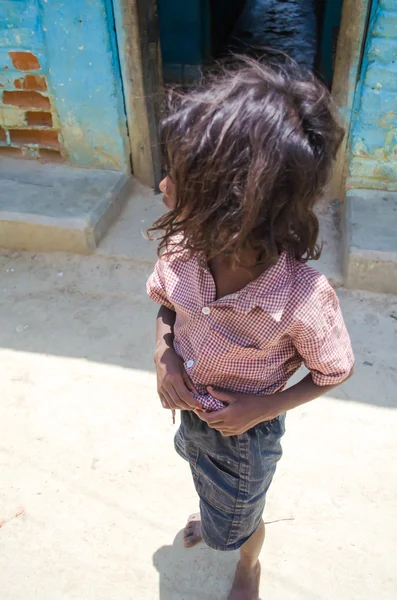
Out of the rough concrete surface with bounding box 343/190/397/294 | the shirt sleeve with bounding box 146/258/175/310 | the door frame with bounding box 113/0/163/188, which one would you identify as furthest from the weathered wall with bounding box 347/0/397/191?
the shirt sleeve with bounding box 146/258/175/310

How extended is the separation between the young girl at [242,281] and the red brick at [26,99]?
7.88ft

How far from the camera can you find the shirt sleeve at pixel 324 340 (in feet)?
3.54

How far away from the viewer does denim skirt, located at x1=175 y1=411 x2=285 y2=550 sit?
4.17ft

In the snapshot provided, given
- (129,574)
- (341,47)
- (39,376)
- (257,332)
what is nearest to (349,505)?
(129,574)

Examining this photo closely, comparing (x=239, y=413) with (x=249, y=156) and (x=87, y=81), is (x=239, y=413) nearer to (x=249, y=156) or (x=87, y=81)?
(x=249, y=156)

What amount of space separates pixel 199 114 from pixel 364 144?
2.30 m

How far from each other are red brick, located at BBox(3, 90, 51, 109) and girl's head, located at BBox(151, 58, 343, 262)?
8.50ft

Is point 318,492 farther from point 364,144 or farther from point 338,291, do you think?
point 364,144

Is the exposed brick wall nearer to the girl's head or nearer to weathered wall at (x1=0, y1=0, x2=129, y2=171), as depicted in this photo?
weathered wall at (x1=0, y1=0, x2=129, y2=171)

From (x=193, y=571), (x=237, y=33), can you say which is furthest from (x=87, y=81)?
(x=237, y=33)

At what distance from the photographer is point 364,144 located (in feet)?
9.78

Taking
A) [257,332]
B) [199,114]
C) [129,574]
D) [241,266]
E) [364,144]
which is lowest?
[129,574]

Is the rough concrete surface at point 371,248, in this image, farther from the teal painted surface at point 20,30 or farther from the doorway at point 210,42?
the teal painted surface at point 20,30

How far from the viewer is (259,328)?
1.10 meters
